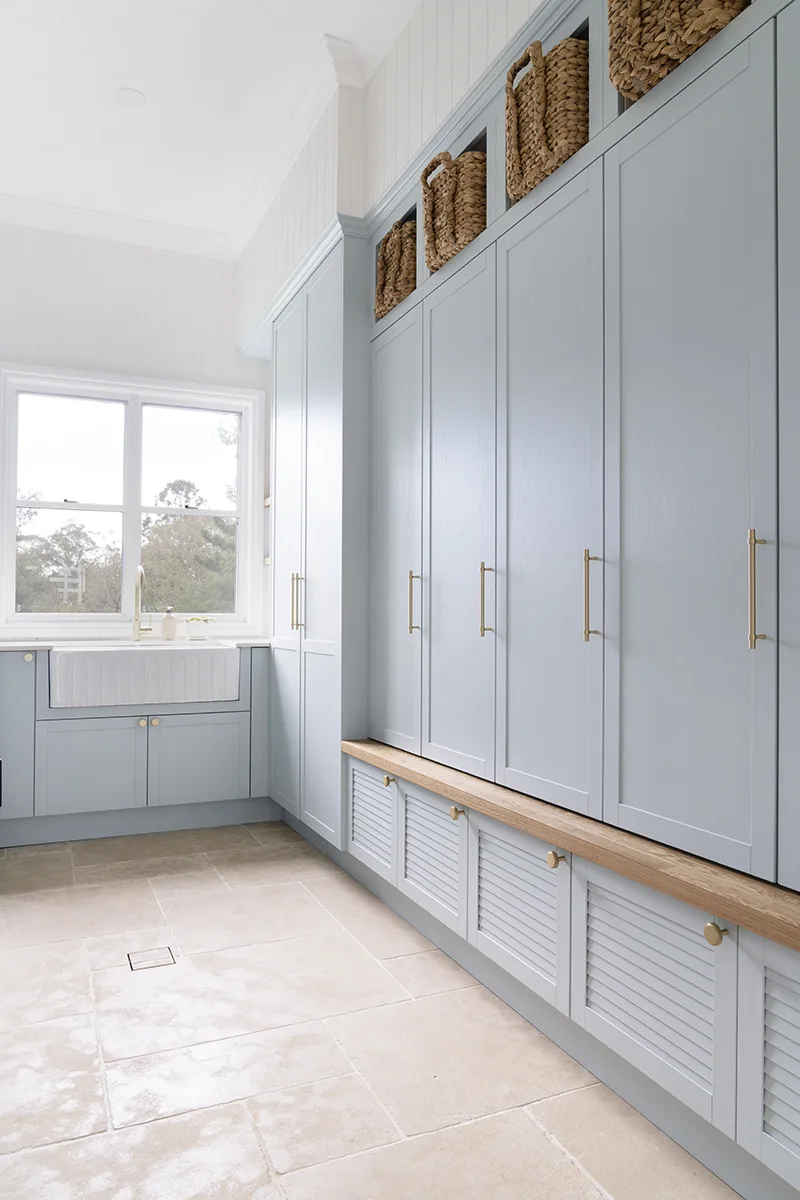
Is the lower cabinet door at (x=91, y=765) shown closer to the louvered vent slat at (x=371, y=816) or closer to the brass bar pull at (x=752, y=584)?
the louvered vent slat at (x=371, y=816)

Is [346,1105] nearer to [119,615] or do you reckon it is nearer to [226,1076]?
[226,1076]

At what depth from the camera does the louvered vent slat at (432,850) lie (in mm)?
2549

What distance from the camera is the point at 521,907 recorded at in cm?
219

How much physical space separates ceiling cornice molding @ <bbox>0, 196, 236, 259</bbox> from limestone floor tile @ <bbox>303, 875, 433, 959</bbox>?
3.31 meters

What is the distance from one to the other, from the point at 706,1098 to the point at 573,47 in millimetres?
2234

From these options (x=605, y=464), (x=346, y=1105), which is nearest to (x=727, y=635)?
(x=605, y=464)

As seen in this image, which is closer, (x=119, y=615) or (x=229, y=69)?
(x=229, y=69)

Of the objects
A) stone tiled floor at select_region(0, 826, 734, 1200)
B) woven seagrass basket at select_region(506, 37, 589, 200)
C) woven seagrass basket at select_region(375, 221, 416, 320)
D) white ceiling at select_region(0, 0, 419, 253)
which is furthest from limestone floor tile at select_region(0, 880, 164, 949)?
white ceiling at select_region(0, 0, 419, 253)

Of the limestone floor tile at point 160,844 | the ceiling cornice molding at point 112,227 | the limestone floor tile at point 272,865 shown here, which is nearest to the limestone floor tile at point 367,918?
the limestone floor tile at point 272,865

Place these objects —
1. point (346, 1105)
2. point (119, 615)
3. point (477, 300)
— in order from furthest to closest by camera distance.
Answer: point (119, 615) < point (477, 300) < point (346, 1105)

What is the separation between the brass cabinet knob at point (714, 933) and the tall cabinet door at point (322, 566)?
1.97m

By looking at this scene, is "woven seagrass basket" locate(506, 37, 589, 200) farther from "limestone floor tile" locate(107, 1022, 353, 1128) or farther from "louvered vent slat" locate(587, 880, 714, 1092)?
"limestone floor tile" locate(107, 1022, 353, 1128)

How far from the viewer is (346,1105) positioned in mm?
1837

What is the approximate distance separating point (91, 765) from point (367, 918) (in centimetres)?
165
